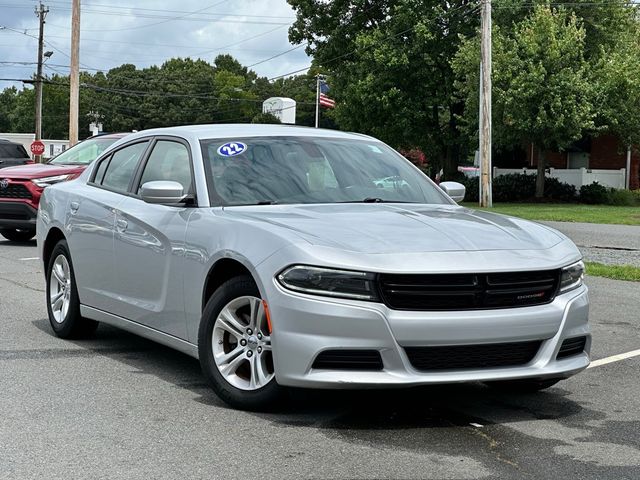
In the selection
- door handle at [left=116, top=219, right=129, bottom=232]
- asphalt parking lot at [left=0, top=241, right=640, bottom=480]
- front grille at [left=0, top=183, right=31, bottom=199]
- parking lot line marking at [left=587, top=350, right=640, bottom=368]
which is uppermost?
front grille at [left=0, top=183, right=31, bottom=199]

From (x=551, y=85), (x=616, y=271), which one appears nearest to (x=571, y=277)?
(x=616, y=271)

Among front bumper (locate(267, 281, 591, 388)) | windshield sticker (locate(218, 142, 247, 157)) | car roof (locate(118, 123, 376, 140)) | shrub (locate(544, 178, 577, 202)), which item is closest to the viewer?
front bumper (locate(267, 281, 591, 388))

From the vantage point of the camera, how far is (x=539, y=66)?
37.5 metres

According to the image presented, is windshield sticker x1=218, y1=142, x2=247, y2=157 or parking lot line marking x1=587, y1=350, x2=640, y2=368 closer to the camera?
Answer: windshield sticker x1=218, y1=142, x2=247, y2=157

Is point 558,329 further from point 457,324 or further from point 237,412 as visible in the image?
point 237,412

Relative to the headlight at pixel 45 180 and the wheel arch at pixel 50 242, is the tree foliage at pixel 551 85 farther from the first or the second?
the wheel arch at pixel 50 242

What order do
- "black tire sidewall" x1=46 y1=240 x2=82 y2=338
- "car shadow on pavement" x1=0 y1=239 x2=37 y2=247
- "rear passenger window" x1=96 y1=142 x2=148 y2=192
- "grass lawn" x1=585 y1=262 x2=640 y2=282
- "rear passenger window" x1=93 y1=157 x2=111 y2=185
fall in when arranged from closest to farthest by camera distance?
"rear passenger window" x1=96 y1=142 x2=148 y2=192 < "black tire sidewall" x1=46 y1=240 x2=82 y2=338 < "rear passenger window" x1=93 y1=157 x2=111 y2=185 < "grass lawn" x1=585 y1=262 x2=640 y2=282 < "car shadow on pavement" x1=0 y1=239 x2=37 y2=247

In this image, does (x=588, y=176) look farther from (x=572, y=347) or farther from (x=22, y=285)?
(x=572, y=347)

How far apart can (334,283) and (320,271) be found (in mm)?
91

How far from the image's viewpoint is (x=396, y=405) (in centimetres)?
546

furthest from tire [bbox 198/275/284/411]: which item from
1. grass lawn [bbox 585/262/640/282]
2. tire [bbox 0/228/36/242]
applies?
tire [bbox 0/228/36/242]

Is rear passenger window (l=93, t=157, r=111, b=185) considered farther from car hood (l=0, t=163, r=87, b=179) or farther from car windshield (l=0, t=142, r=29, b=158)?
car windshield (l=0, t=142, r=29, b=158)

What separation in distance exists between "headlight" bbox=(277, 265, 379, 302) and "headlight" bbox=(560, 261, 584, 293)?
43.6 inches

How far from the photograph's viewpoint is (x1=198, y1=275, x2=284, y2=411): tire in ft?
16.9
